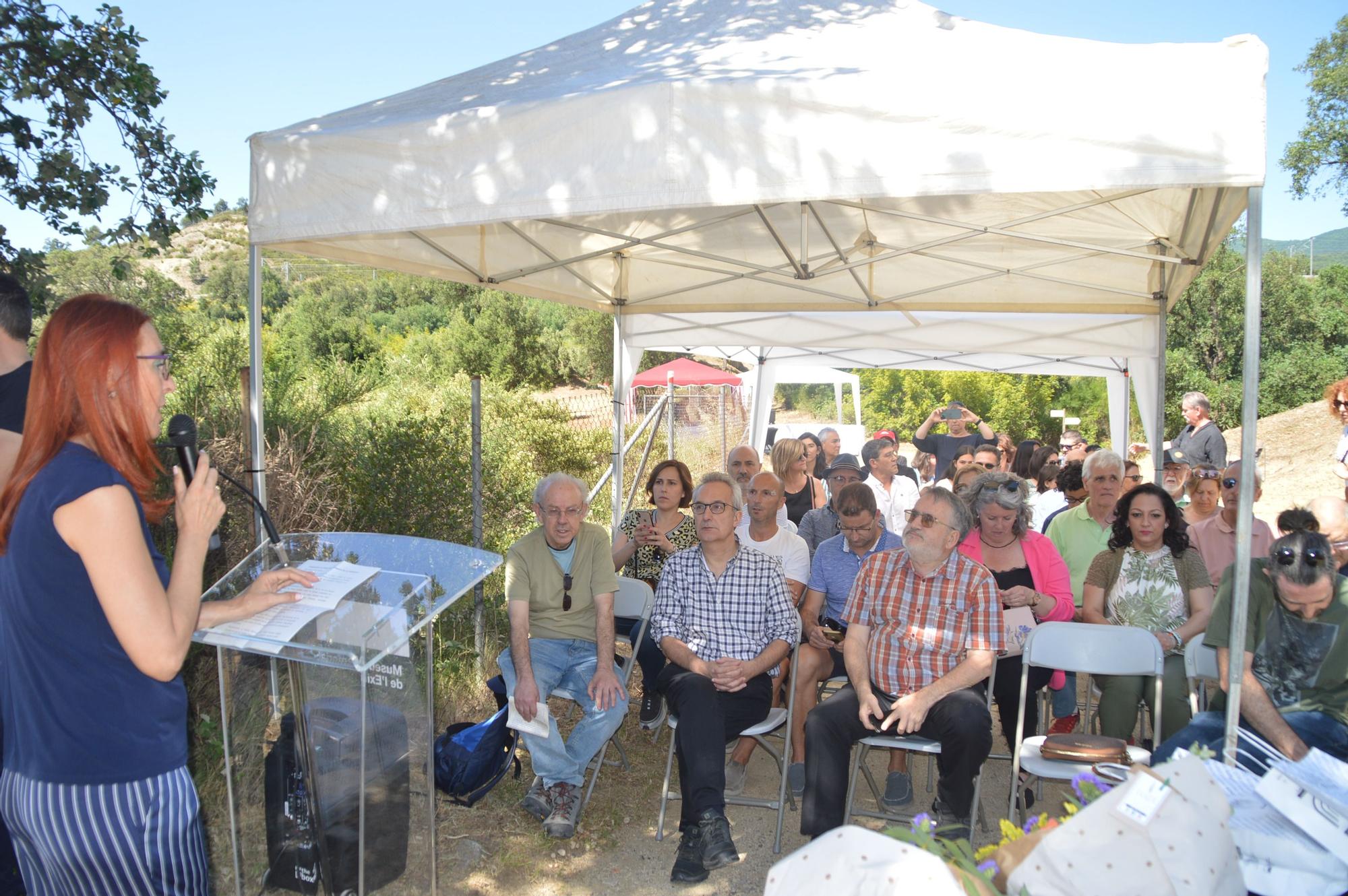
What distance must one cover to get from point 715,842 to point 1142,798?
2286 millimetres

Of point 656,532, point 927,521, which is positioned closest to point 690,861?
point 927,521

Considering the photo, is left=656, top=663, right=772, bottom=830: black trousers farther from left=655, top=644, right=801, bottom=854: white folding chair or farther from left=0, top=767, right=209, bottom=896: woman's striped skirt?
left=0, top=767, right=209, bottom=896: woman's striped skirt

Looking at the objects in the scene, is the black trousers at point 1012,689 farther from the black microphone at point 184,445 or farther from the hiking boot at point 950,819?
the black microphone at point 184,445

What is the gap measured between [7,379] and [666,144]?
6.54 ft

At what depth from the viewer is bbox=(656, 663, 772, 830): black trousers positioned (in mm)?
3580

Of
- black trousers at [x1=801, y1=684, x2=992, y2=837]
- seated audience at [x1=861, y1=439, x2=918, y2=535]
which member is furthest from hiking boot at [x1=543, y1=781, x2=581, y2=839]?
seated audience at [x1=861, y1=439, x2=918, y2=535]

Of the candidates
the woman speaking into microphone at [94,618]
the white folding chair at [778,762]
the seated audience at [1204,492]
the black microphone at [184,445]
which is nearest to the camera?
the woman speaking into microphone at [94,618]

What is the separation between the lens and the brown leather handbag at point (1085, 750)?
323 centimetres

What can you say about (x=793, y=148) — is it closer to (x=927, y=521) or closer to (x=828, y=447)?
(x=927, y=521)

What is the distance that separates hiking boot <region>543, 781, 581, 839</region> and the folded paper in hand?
0.80ft

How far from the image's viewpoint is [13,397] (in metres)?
2.51

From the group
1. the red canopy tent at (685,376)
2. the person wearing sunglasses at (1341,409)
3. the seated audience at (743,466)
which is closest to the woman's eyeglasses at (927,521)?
the seated audience at (743,466)

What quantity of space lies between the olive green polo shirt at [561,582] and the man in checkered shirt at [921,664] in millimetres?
1094

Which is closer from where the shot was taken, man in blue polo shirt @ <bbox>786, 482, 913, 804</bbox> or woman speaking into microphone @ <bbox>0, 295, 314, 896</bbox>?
woman speaking into microphone @ <bbox>0, 295, 314, 896</bbox>
